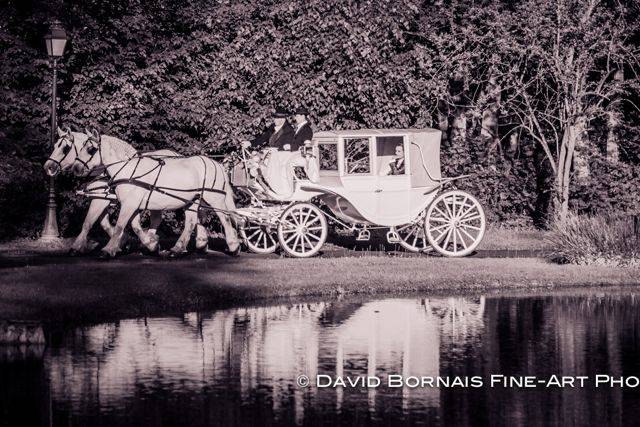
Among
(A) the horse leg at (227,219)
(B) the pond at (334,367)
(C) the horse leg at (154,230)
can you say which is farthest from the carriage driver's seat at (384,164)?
(B) the pond at (334,367)

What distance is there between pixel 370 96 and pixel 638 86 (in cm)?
506

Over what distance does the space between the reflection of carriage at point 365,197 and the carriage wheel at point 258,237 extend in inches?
1.1

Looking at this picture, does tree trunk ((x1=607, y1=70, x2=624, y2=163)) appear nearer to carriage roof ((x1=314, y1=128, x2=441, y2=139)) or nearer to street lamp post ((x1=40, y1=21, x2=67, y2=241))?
carriage roof ((x1=314, y1=128, x2=441, y2=139))

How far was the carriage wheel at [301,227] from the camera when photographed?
70.3 feet

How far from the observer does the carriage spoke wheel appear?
22175 mm

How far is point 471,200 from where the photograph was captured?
22.2m

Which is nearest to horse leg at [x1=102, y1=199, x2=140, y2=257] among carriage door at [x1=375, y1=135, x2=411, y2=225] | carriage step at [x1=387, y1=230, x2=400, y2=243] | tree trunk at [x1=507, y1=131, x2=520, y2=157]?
carriage door at [x1=375, y1=135, x2=411, y2=225]

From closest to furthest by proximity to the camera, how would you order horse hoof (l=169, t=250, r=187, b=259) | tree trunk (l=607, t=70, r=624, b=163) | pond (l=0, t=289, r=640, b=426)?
pond (l=0, t=289, r=640, b=426) < horse hoof (l=169, t=250, r=187, b=259) < tree trunk (l=607, t=70, r=624, b=163)

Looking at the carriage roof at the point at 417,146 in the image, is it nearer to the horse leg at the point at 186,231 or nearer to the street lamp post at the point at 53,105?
the horse leg at the point at 186,231

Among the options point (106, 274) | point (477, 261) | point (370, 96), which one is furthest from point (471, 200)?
point (106, 274)

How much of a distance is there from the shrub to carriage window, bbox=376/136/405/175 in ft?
8.87

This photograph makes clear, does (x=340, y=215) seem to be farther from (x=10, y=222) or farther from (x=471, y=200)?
(x=10, y=222)

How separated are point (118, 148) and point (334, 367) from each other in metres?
10.5

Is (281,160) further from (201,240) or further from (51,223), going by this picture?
(51,223)
